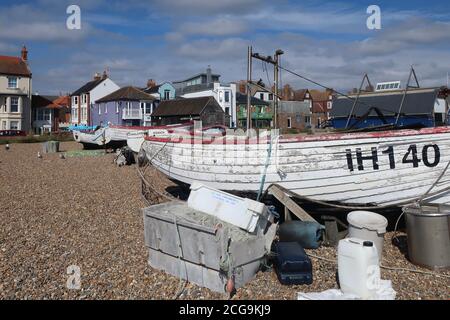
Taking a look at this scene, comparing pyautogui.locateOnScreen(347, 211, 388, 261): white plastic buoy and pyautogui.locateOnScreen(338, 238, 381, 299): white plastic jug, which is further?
pyautogui.locateOnScreen(347, 211, 388, 261): white plastic buoy

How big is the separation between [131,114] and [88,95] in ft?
33.3

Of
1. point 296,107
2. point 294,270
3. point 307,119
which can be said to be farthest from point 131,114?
point 294,270

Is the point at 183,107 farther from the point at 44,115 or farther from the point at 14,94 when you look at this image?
the point at 14,94

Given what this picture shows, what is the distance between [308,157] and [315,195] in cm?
75

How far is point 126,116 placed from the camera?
51875 millimetres

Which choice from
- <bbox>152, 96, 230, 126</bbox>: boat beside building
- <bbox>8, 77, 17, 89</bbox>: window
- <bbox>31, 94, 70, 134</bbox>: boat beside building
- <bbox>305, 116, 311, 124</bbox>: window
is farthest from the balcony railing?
<bbox>305, 116, 311, 124</bbox>: window

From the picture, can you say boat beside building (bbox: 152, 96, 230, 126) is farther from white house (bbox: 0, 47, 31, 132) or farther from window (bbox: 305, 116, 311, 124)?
window (bbox: 305, 116, 311, 124)

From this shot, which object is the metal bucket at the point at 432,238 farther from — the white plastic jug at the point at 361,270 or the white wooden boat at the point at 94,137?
the white wooden boat at the point at 94,137

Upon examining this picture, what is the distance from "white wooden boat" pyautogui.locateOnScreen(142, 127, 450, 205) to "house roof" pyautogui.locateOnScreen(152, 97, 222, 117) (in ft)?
131

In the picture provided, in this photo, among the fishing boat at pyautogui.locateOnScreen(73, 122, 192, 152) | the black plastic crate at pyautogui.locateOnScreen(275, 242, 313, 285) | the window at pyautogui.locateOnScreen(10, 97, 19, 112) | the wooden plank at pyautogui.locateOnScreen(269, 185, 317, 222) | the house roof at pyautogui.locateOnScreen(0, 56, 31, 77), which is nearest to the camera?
the black plastic crate at pyautogui.locateOnScreen(275, 242, 313, 285)

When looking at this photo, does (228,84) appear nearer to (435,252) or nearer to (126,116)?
(126,116)

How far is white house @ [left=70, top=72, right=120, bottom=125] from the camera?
2286 inches

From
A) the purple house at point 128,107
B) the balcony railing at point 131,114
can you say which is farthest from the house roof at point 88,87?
the balcony railing at point 131,114
